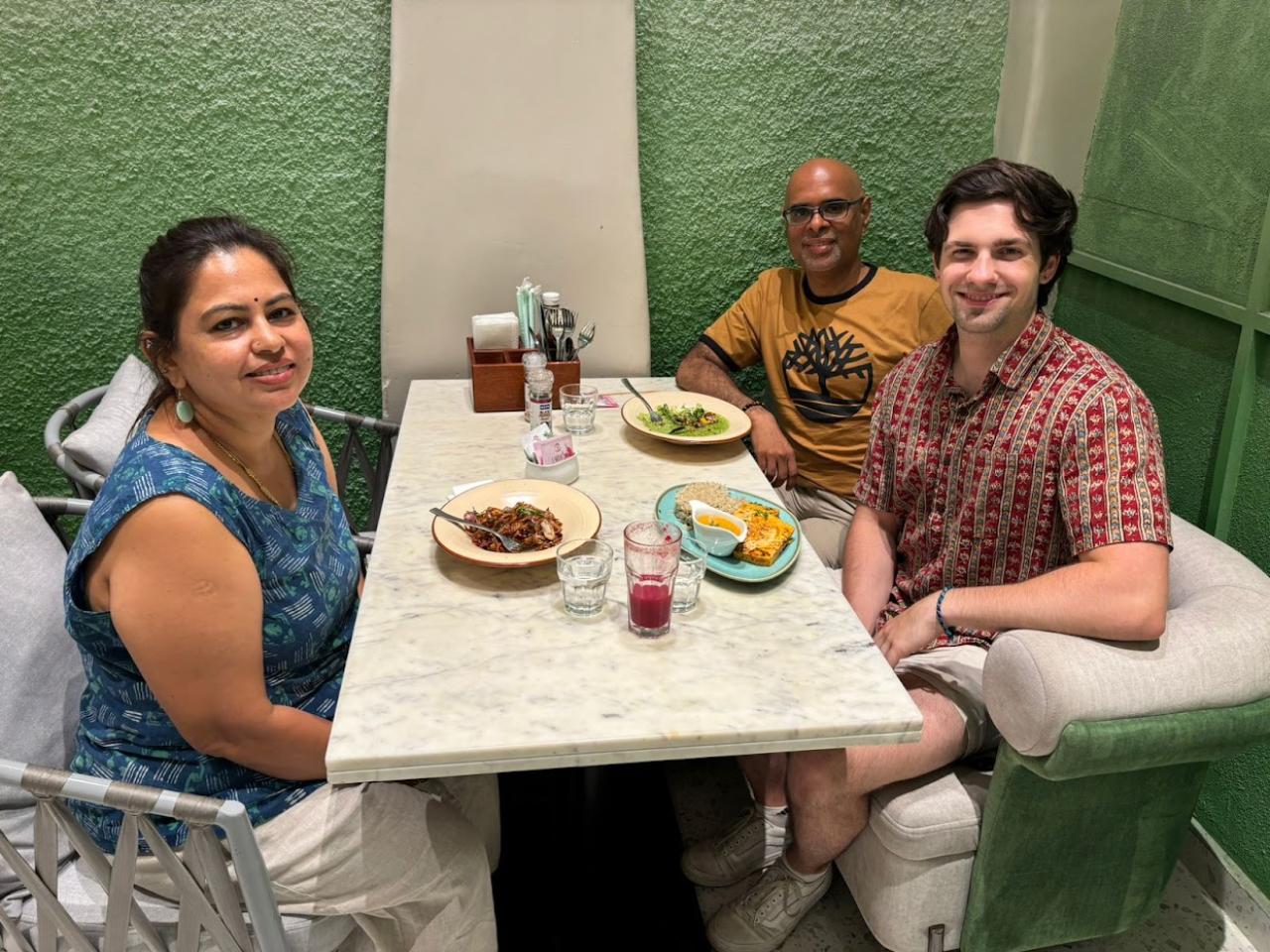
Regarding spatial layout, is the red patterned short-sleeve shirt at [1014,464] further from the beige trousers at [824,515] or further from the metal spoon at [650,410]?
the metal spoon at [650,410]

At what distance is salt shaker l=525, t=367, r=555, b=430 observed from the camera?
204 centimetres

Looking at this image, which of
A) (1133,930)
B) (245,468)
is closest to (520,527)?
(245,468)

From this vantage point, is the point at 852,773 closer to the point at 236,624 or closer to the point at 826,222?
the point at 236,624

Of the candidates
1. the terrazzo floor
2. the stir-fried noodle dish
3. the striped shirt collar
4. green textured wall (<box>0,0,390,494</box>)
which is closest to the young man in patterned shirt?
the striped shirt collar

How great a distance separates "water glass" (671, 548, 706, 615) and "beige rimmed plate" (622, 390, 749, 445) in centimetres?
60

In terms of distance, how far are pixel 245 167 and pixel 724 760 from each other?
6.61 ft

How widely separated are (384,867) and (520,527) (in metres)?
0.54

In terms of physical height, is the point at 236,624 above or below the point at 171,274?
below

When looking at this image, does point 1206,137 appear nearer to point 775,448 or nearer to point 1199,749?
point 775,448

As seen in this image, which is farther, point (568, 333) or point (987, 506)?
point (568, 333)

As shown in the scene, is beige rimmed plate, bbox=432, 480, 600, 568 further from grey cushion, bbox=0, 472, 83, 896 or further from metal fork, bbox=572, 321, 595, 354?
metal fork, bbox=572, 321, 595, 354

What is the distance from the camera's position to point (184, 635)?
113 centimetres

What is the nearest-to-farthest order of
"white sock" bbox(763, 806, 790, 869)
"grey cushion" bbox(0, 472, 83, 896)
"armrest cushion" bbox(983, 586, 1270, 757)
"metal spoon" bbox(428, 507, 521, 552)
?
"armrest cushion" bbox(983, 586, 1270, 757) → "grey cushion" bbox(0, 472, 83, 896) → "metal spoon" bbox(428, 507, 521, 552) → "white sock" bbox(763, 806, 790, 869)

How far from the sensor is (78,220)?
239cm
